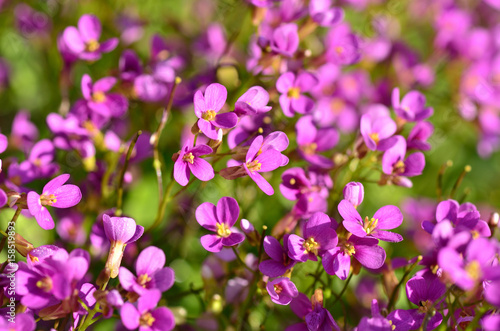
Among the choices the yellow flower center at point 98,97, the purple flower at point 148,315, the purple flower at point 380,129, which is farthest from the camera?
the yellow flower center at point 98,97

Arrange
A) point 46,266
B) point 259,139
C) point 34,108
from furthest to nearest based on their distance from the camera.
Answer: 1. point 34,108
2. point 259,139
3. point 46,266

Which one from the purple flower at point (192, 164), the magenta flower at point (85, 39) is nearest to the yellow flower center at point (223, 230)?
the purple flower at point (192, 164)

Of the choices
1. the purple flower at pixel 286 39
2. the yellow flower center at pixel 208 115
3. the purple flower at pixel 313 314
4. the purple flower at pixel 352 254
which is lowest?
the purple flower at pixel 313 314

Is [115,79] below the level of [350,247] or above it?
above

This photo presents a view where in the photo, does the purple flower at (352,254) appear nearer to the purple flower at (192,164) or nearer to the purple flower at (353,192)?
the purple flower at (353,192)

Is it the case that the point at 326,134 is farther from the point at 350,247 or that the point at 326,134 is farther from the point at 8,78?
the point at 8,78

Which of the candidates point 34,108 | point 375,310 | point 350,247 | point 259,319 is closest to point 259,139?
point 350,247

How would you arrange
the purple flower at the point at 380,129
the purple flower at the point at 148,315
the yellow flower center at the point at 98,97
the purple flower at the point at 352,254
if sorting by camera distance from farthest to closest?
1. the yellow flower center at the point at 98,97
2. the purple flower at the point at 380,129
3. the purple flower at the point at 352,254
4. the purple flower at the point at 148,315
